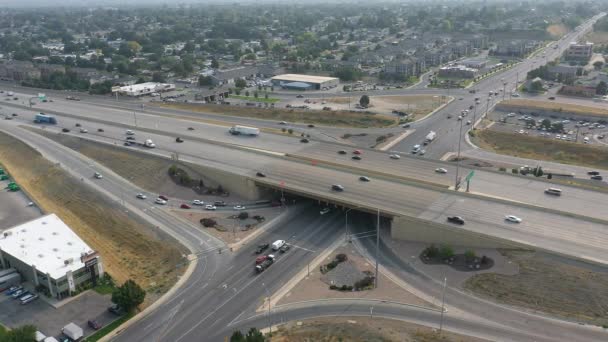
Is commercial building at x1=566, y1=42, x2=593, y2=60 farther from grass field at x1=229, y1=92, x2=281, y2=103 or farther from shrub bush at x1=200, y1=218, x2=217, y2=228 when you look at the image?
shrub bush at x1=200, y1=218, x2=217, y2=228

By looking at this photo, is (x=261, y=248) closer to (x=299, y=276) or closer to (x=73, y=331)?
(x=299, y=276)

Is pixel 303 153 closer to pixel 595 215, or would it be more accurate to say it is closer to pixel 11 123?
pixel 595 215

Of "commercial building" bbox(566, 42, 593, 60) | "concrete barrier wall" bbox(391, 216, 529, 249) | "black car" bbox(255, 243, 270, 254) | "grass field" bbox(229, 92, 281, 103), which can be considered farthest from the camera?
"commercial building" bbox(566, 42, 593, 60)

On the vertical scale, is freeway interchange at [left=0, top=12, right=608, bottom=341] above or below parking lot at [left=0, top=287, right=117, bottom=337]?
above

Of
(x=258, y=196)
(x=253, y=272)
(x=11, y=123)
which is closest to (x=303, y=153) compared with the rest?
(x=258, y=196)

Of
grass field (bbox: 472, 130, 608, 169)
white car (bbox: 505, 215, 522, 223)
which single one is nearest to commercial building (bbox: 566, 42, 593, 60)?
grass field (bbox: 472, 130, 608, 169)
